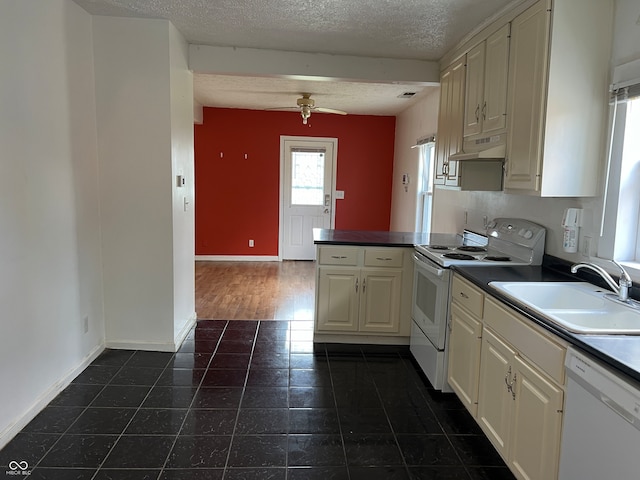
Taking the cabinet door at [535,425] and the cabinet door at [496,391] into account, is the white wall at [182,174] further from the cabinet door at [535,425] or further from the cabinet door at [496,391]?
the cabinet door at [535,425]

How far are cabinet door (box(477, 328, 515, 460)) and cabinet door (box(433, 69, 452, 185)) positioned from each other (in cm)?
193

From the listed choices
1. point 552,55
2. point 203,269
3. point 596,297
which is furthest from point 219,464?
point 203,269

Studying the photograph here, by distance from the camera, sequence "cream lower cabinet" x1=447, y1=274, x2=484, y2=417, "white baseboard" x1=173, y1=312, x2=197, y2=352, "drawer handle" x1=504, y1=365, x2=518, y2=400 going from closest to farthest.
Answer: "drawer handle" x1=504, y1=365, x2=518, y2=400 < "cream lower cabinet" x1=447, y1=274, x2=484, y2=417 < "white baseboard" x1=173, y1=312, x2=197, y2=352

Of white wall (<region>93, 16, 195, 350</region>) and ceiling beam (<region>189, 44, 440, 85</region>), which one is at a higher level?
ceiling beam (<region>189, 44, 440, 85</region>)

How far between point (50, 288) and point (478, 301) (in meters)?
2.42

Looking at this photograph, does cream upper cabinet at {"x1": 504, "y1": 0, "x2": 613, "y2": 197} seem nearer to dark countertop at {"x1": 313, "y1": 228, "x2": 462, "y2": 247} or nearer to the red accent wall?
dark countertop at {"x1": 313, "y1": 228, "x2": 462, "y2": 247}

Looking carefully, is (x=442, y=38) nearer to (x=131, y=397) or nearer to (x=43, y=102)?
(x=43, y=102)

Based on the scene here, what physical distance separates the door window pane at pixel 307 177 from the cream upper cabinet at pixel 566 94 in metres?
5.06

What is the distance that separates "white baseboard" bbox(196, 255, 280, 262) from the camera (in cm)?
732

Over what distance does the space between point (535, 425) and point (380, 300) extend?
1908 mm

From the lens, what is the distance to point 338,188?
741cm

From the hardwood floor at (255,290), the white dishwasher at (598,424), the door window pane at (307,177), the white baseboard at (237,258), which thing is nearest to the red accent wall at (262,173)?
the white baseboard at (237,258)

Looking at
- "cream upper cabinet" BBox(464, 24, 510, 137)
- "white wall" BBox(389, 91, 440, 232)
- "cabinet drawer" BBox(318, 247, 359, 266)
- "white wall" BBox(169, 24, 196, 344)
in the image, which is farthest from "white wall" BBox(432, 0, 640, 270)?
"white wall" BBox(169, 24, 196, 344)

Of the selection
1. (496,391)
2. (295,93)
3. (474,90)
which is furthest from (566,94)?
(295,93)
